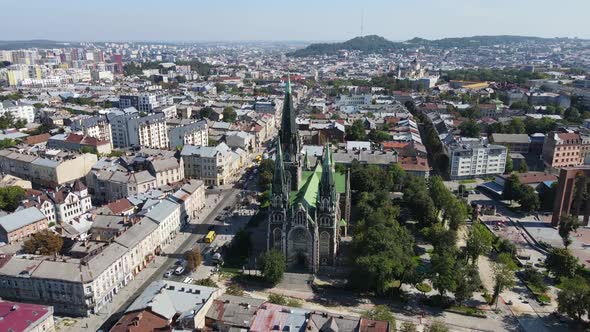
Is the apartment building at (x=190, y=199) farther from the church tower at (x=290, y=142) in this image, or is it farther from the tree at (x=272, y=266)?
the tree at (x=272, y=266)

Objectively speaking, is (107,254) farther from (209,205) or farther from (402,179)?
(402,179)

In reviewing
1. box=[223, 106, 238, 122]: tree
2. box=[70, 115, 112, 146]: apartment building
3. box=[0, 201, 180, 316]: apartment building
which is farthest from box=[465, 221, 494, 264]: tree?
box=[223, 106, 238, 122]: tree

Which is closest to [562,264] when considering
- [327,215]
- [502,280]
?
[502,280]

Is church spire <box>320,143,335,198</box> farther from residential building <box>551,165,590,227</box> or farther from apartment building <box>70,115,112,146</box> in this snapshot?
apartment building <box>70,115,112,146</box>

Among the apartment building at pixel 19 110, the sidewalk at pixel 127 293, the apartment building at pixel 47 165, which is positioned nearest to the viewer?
the sidewalk at pixel 127 293

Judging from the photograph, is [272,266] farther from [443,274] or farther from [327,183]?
[443,274]

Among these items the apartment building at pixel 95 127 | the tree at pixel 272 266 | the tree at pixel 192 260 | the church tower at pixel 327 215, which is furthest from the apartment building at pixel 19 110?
the church tower at pixel 327 215
